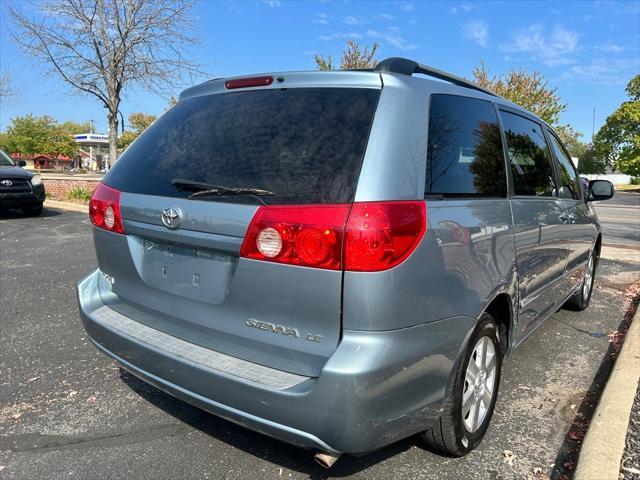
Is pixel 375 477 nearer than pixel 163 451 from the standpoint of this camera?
Yes

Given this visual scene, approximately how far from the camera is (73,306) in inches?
196

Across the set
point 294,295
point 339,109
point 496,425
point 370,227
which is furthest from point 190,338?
point 496,425

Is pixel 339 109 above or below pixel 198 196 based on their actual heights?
above

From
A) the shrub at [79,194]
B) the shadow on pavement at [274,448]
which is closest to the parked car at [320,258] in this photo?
the shadow on pavement at [274,448]

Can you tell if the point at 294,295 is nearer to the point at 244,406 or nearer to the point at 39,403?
the point at 244,406

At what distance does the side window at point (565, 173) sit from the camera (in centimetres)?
410

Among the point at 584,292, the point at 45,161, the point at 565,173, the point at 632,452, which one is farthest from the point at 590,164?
the point at 45,161

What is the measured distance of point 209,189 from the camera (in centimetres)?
223

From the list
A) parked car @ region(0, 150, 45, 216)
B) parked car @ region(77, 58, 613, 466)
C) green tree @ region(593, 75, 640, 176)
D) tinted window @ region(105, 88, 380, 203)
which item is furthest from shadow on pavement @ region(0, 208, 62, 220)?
green tree @ region(593, 75, 640, 176)

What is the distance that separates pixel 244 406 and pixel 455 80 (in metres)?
2.00

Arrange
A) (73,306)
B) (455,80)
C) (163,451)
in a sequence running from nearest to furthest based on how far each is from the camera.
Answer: (163,451)
(455,80)
(73,306)

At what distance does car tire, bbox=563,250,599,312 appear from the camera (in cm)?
504

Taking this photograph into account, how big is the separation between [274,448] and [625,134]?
63.2 metres

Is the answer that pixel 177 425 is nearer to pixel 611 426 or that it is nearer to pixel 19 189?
pixel 611 426
